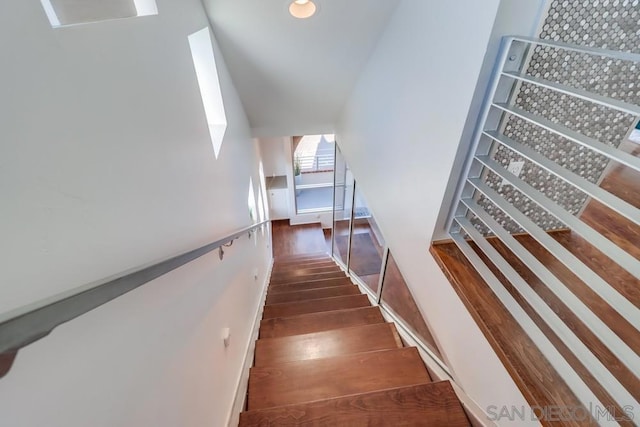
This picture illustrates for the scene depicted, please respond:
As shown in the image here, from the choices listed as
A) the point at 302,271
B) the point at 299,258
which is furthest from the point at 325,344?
the point at 299,258

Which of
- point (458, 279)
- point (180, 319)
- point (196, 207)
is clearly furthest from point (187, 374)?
point (458, 279)

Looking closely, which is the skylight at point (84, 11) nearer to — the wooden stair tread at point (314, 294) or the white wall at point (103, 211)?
the white wall at point (103, 211)

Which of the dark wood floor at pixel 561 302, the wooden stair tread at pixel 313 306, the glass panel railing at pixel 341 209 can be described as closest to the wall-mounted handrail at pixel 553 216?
the dark wood floor at pixel 561 302

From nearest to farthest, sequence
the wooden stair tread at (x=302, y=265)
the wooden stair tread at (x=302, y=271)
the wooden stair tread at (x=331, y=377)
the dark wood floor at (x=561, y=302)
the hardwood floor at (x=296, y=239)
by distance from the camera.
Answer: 1. the dark wood floor at (x=561, y=302)
2. the wooden stair tread at (x=331, y=377)
3. the wooden stair tread at (x=302, y=271)
4. the wooden stair tread at (x=302, y=265)
5. the hardwood floor at (x=296, y=239)

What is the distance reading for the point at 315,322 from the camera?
226 cm

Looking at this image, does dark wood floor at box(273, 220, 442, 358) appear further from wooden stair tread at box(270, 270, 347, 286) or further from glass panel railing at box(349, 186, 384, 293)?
wooden stair tread at box(270, 270, 347, 286)

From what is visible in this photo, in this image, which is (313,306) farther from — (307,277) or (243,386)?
(307,277)

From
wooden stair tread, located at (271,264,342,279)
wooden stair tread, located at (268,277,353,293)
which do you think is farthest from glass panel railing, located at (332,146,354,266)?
wooden stair tread, located at (268,277,353,293)

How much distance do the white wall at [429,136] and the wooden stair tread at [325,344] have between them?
1.79ft

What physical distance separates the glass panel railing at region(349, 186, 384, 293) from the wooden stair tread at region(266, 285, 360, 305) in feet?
0.74

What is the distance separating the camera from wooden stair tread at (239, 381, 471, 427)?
127 centimetres

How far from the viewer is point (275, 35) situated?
1954mm

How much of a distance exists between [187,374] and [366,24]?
2250 mm

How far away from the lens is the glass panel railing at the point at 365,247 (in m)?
2.90
